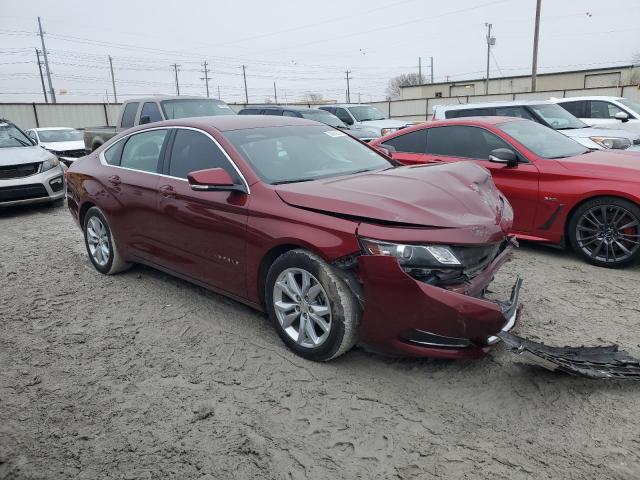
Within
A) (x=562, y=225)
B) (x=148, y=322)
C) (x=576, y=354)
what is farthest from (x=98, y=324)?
(x=562, y=225)

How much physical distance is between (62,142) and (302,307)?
14176 mm

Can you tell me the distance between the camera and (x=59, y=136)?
51.4ft

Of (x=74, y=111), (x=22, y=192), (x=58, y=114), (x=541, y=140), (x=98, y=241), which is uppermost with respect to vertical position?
(x=74, y=111)

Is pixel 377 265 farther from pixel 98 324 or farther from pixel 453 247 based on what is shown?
pixel 98 324

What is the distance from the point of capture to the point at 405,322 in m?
3.01

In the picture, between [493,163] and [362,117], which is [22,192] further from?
[362,117]

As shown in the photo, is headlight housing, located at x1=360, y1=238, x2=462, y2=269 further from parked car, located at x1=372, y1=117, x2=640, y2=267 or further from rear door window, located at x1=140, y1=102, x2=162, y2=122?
rear door window, located at x1=140, y1=102, x2=162, y2=122

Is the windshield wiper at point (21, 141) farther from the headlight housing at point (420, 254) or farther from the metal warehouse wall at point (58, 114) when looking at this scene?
the metal warehouse wall at point (58, 114)

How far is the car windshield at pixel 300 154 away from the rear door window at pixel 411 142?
2.35 metres

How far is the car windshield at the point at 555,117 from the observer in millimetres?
9109

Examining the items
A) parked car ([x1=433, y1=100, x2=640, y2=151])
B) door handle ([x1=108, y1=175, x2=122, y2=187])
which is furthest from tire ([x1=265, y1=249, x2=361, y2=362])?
parked car ([x1=433, y1=100, x2=640, y2=151])

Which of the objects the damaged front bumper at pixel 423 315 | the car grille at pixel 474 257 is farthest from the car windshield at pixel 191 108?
the damaged front bumper at pixel 423 315

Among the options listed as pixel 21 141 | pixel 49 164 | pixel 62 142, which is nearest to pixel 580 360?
pixel 49 164

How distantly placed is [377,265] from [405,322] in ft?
1.23
